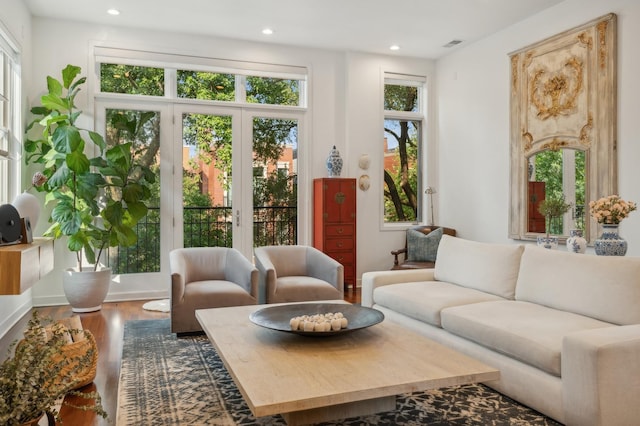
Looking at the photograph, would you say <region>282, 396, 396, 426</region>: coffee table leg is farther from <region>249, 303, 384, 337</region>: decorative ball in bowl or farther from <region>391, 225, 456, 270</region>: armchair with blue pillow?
<region>391, 225, 456, 270</region>: armchair with blue pillow

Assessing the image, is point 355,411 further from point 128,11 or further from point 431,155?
point 431,155

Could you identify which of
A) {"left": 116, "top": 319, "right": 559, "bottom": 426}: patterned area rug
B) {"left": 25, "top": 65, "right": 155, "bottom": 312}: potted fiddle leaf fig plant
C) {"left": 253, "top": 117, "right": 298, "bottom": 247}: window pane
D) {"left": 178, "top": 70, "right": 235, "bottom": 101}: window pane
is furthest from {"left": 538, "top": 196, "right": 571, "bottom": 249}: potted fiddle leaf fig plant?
{"left": 25, "top": 65, "right": 155, "bottom": 312}: potted fiddle leaf fig plant

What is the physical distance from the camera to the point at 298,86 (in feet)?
22.1

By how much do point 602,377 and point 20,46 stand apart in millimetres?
5531

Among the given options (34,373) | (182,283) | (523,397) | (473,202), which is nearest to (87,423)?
(34,373)

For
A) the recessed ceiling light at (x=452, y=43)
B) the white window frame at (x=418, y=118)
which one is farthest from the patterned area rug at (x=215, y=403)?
the recessed ceiling light at (x=452, y=43)

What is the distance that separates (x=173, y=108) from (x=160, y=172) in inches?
30.7

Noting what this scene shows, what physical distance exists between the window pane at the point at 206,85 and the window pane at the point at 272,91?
24 cm

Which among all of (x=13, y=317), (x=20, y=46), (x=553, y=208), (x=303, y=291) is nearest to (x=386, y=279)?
(x=303, y=291)

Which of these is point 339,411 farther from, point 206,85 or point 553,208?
point 206,85

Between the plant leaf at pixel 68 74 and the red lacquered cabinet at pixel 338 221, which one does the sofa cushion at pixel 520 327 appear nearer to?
the red lacquered cabinet at pixel 338 221

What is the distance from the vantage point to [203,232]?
6.26m

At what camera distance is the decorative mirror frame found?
4672 mm

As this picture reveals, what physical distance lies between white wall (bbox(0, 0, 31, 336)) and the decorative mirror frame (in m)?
5.12
